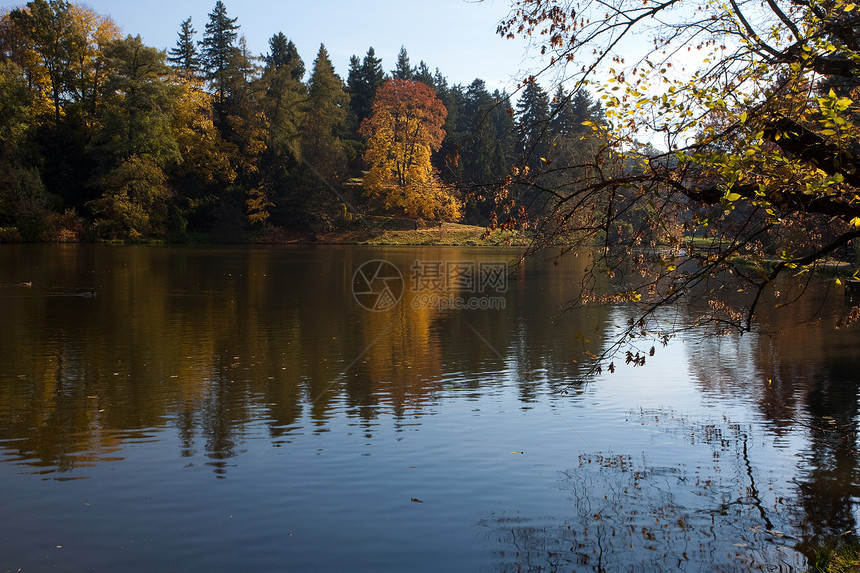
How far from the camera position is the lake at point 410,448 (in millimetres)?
5113

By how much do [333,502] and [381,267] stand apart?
2643 cm

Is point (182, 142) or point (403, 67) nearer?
point (182, 142)

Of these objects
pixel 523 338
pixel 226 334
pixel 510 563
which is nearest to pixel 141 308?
pixel 226 334

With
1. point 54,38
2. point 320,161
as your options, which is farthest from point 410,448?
point 54,38

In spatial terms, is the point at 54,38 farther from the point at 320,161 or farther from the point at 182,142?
the point at 320,161

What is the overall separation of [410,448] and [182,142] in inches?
2052

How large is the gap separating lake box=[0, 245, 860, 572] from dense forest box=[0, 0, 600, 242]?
101 ft

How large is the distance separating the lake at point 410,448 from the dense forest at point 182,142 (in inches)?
1217

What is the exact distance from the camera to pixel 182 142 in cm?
5425

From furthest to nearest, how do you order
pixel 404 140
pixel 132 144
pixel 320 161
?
pixel 404 140 → pixel 320 161 → pixel 132 144

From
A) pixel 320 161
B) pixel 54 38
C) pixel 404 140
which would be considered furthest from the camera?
pixel 404 140

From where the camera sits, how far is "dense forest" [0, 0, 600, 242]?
4734cm

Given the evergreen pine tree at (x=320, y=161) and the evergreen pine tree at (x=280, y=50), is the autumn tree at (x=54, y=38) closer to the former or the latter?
the evergreen pine tree at (x=320, y=161)

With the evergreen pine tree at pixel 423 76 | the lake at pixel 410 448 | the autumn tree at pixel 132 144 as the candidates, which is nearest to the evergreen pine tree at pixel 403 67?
the evergreen pine tree at pixel 423 76
